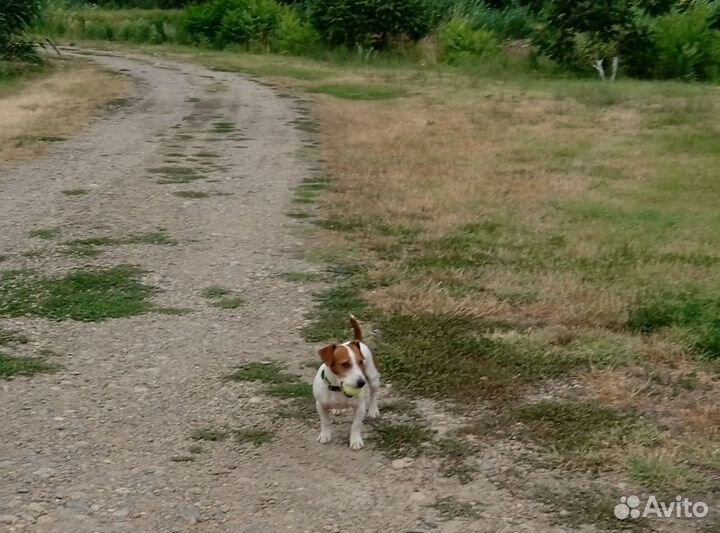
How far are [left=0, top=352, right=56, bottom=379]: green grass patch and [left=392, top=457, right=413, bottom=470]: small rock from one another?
200 cm

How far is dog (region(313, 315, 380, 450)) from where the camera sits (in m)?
4.18

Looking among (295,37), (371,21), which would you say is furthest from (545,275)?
(295,37)

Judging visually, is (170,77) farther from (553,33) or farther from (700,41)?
(700,41)

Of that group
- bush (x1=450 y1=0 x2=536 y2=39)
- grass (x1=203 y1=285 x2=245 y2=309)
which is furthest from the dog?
bush (x1=450 y1=0 x2=536 y2=39)


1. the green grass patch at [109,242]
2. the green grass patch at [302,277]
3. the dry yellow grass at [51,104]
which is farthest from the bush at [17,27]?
the green grass patch at [302,277]

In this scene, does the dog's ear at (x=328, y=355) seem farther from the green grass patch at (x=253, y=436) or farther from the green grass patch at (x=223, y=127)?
the green grass patch at (x=223, y=127)

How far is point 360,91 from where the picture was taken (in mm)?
19234

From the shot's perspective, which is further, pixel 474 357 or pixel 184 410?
pixel 474 357

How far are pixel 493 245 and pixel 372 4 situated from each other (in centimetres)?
1976

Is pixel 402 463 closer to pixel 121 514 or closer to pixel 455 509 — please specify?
pixel 455 509

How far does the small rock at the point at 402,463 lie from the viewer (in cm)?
415

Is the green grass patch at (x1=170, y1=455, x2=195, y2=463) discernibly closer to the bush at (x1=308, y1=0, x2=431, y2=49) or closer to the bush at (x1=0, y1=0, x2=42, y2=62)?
the bush at (x1=0, y1=0, x2=42, y2=62)

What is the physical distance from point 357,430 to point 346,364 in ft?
1.08

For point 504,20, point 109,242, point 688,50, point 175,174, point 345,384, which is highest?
point 504,20
